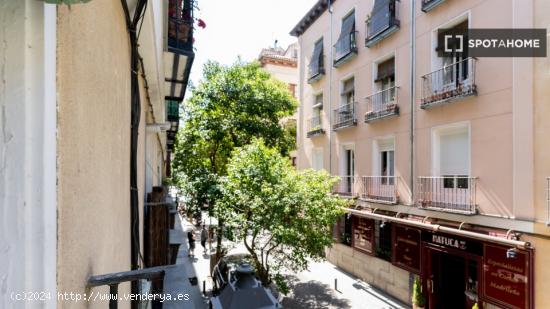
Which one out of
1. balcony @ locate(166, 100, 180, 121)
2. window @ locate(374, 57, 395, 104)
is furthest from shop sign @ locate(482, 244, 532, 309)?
balcony @ locate(166, 100, 180, 121)

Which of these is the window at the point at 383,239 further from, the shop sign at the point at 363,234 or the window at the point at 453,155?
the window at the point at 453,155

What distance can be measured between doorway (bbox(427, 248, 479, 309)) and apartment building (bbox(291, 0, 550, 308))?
0.03 m

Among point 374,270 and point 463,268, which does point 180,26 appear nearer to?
point 463,268

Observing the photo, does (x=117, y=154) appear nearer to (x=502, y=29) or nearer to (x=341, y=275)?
(x=502, y=29)

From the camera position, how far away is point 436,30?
9.84m

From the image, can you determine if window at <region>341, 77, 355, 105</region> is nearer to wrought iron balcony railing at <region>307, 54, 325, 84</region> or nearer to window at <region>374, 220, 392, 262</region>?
wrought iron balcony railing at <region>307, 54, 325, 84</region>

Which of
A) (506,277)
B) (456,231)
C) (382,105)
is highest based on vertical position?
(382,105)

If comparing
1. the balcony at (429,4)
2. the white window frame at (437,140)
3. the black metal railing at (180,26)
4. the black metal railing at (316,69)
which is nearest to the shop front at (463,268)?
the white window frame at (437,140)

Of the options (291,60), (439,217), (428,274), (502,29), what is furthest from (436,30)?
(291,60)

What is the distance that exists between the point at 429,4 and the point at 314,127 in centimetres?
855

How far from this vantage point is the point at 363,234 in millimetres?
12875

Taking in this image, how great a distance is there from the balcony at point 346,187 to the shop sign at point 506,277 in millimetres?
6054

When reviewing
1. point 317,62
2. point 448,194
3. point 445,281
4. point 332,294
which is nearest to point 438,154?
point 448,194

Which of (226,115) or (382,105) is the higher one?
(382,105)
